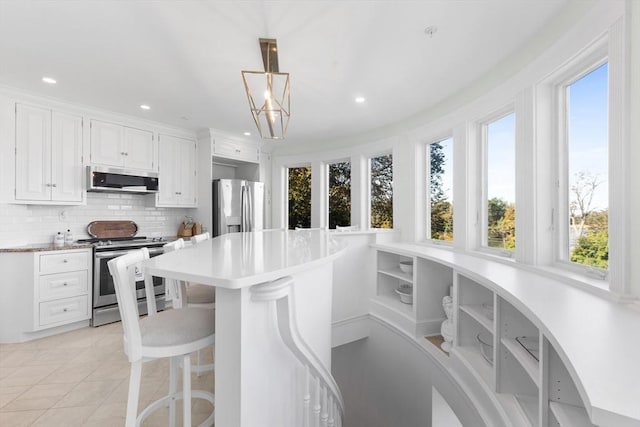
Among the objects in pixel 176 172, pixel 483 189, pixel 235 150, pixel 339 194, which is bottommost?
pixel 483 189

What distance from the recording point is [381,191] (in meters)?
4.62

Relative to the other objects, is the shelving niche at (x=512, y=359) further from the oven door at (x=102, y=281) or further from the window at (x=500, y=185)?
the oven door at (x=102, y=281)

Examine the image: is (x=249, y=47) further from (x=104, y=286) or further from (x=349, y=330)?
(x=104, y=286)

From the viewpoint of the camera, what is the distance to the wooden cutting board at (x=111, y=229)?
12.7 ft

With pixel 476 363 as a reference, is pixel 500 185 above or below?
above

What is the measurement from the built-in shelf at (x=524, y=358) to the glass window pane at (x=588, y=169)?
25.1 inches

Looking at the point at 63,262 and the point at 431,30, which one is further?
the point at 63,262

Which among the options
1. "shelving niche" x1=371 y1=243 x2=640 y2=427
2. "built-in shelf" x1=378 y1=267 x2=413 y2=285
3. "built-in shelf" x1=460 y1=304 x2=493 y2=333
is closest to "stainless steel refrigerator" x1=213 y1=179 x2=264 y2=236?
"built-in shelf" x1=378 y1=267 x2=413 y2=285

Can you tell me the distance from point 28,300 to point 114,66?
7.97 ft

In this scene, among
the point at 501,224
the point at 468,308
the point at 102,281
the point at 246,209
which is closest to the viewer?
the point at 468,308

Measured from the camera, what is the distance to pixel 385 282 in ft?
12.0

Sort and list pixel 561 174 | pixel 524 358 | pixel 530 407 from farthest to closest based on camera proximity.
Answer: pixel 561 174 < pixel 530 407 < pixel 524 358

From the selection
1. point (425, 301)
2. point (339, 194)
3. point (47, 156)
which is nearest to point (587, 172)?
point (425, 301)

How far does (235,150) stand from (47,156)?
2.30 m
